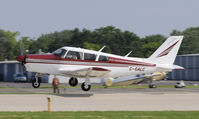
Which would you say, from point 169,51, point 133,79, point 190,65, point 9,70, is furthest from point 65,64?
point 9,70

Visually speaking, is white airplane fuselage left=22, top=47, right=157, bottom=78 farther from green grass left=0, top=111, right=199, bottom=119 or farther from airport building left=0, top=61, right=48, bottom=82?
airport building left=0, top=61, right=48, bottom=82

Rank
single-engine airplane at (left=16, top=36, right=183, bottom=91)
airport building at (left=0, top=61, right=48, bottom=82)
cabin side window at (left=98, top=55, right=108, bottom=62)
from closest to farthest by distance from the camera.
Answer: single-engine airplane at (left=16, top=36, right=183, bottom=91) < cabin side window at (left=98, top=55, right=108, bottom=62) < airport building at (left=0, top=61, right=48, bottom=82)

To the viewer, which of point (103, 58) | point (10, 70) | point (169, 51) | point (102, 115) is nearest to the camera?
point (102, 115)

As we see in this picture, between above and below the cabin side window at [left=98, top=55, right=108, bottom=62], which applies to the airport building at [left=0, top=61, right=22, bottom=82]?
below

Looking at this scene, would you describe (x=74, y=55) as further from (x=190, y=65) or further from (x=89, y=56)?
(x=190, y=65)

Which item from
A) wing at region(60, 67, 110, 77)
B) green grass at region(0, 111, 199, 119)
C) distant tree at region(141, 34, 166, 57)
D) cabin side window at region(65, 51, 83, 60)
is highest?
A: distant tree at region(141, 34, 166, 57)

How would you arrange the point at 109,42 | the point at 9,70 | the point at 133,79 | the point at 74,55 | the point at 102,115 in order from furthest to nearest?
the point at 109,42 → the point at 9,70 → the point at 133,79 → the point at 74,55 → the point at 102,115

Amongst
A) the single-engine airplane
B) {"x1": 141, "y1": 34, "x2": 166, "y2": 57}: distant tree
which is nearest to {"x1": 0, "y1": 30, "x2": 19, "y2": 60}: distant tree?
{"x1": 141, "y1": 34, "x2": 166, "y2": 57}: distant tree

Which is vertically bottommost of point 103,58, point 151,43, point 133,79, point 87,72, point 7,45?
point 133,79

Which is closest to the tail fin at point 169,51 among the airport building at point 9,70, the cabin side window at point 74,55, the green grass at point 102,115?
the cabin side window at point 74,55

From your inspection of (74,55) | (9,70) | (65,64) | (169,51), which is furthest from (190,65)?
(65,64)

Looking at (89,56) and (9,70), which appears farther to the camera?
(9,70)

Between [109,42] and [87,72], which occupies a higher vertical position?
[109,42]

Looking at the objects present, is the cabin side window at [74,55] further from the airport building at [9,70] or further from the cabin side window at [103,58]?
the airport building at [9,70]
